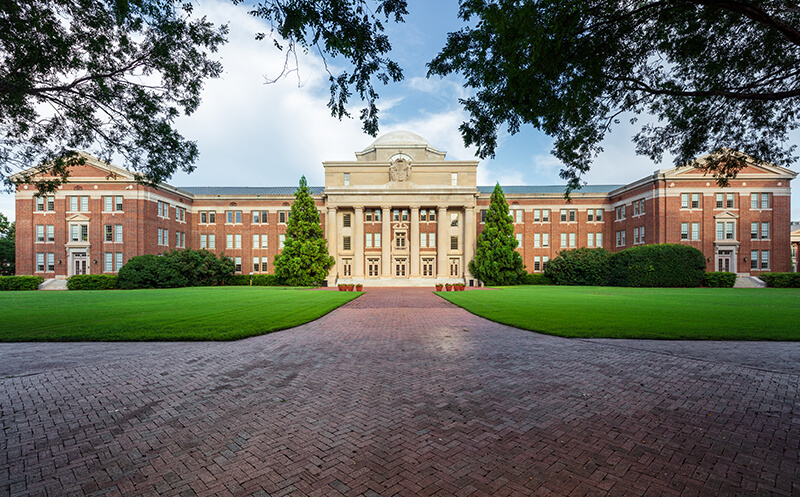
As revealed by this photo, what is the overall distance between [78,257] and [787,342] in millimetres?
56363

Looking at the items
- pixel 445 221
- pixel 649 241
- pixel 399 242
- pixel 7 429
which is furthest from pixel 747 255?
pixel 7 429

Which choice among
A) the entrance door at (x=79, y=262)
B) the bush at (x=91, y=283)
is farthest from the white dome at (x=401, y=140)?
the entrance door at (x=79, y=262)

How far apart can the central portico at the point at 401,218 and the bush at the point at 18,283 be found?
3100 cm

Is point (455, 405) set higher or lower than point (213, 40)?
lower

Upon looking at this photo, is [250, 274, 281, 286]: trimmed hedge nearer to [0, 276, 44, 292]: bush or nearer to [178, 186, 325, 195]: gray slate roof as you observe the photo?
[178, 186, 325, 195]: gray slate roof

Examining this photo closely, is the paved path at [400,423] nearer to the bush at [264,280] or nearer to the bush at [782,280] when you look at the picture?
the bush at [264,280]

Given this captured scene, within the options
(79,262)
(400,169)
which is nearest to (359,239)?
(400,169)

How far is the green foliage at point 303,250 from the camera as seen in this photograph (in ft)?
130

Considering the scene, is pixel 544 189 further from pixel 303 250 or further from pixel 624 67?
pixel 624 67

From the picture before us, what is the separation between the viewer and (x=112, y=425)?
168 inches

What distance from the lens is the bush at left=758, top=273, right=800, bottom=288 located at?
34.9 meters

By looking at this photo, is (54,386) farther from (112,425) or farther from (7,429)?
(112,425)

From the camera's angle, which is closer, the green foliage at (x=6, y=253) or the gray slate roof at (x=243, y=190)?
the green foliage at (x=6, y=253)

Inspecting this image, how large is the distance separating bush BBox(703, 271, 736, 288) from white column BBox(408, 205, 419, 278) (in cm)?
3129
